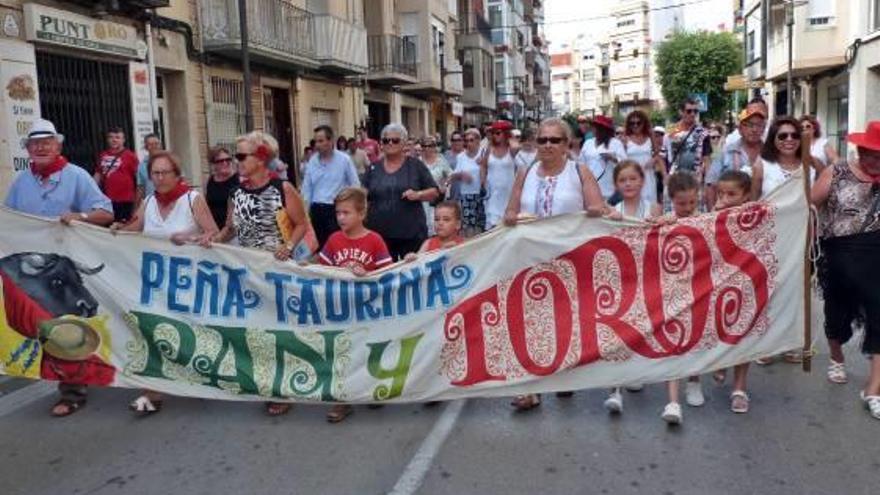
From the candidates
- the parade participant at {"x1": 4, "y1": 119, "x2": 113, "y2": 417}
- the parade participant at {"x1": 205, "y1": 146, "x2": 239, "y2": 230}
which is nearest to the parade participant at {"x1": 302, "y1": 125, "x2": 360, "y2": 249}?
the parade participant at {"x1": 205, "y1": 146, "x2": 239, "y2": 230}

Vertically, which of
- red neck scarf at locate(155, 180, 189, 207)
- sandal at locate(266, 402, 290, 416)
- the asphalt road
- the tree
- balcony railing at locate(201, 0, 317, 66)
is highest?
the tree

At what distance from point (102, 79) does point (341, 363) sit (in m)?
10.1

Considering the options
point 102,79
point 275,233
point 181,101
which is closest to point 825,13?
point 181,101

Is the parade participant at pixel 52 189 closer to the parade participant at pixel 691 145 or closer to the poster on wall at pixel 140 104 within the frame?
the parade participant at pixel 691 145

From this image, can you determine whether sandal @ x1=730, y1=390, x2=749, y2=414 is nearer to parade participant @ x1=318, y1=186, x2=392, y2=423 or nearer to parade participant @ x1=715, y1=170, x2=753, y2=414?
parade participant @ x1=715, y1=170, x2=753, y2=414

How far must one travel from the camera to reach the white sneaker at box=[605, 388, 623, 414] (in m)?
4.71

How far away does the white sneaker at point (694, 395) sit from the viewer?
191 inches

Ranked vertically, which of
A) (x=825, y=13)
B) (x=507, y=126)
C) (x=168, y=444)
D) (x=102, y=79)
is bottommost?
(x=168, y=444)

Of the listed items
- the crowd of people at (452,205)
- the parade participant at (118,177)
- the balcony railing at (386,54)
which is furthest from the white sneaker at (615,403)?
the balcony railing at (386,54)

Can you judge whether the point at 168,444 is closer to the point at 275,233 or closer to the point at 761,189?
the point at 275,233

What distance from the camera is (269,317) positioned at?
4.93 m

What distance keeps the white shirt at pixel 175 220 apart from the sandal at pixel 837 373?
417 cm

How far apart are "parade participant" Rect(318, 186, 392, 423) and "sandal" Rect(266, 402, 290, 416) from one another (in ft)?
1.28

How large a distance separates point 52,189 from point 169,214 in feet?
3.08
